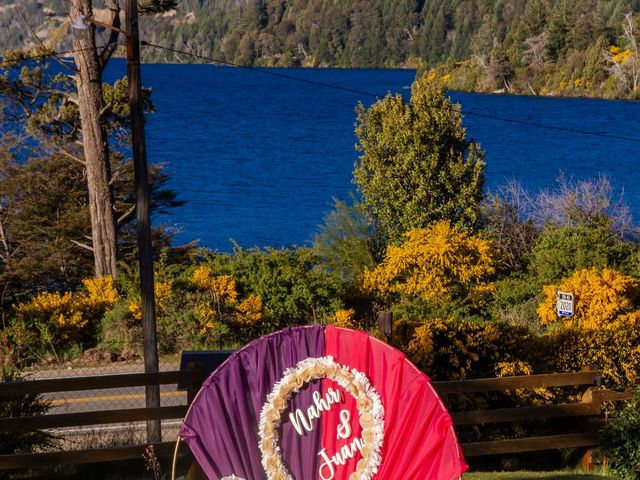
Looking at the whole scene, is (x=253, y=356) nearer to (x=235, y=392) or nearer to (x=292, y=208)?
(x=235, y=392)

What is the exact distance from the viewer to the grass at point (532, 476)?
9.03 metres

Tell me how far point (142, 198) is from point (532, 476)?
5.02 m

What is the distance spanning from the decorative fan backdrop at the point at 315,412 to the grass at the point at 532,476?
270cm

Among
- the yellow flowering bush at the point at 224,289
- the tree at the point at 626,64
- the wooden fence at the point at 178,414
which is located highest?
the wooden fence at the point at 178,414

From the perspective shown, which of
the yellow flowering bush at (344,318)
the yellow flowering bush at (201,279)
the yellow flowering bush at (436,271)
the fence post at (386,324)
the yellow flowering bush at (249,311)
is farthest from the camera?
the yellow flowering bush at (436,271)

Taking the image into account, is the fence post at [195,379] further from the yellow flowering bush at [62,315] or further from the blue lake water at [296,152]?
the blue lake water at [296,152]

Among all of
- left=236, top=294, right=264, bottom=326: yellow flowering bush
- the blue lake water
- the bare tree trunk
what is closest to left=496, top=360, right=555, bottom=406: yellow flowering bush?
left=236, top=294, right=264, bottom=326: yellow flowering bush

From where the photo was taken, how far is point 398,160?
26.2 m

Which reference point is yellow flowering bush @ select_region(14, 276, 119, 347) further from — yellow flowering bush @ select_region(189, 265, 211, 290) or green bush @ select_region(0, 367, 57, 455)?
green bush @ select_region(0, 367, 57, 455)

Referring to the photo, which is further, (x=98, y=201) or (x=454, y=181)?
(x=454, y=181)

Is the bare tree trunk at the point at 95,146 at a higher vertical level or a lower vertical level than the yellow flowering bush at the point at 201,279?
higher

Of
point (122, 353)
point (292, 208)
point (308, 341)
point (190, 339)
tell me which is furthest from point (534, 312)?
point (292, 208)

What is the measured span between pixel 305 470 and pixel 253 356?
852 millimetres

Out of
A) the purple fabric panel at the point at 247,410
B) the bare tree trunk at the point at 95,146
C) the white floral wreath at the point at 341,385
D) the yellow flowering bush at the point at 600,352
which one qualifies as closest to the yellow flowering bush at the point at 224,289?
the bare tree trunk at the point at 95,146
